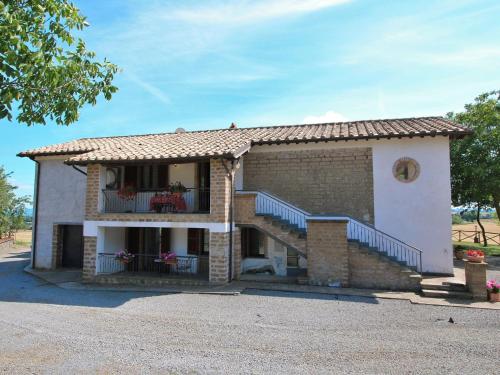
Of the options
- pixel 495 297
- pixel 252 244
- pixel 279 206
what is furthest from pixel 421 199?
pixel 252 244

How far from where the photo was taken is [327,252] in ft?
33.4

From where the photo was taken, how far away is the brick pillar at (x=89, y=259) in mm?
11367

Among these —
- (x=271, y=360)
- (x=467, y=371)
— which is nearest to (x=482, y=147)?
(x=467, y=371)

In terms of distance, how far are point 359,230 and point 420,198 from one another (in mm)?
2361

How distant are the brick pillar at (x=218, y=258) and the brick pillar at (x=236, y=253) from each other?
2.26ft

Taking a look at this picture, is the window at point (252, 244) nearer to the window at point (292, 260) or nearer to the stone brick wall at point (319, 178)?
the window at point (292, 260)

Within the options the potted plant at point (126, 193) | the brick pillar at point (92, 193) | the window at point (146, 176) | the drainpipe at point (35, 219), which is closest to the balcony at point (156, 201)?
the potted plant at point (126, 193)

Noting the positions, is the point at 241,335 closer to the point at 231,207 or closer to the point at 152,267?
the point at 231,207

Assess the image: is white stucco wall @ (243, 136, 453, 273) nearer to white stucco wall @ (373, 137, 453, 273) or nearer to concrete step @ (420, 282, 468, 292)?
white stucco wall @ (373, 137, 453, 273)

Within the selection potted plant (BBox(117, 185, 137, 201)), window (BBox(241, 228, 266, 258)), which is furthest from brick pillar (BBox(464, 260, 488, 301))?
potted plant (BBox(117, 185, 137, 201))

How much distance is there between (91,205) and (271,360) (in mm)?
8981

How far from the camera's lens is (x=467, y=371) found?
191 inches

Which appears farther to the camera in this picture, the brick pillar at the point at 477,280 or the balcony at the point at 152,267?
the balcony at the point at 152,267

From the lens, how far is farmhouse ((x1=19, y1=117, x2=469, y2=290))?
34.2ft
